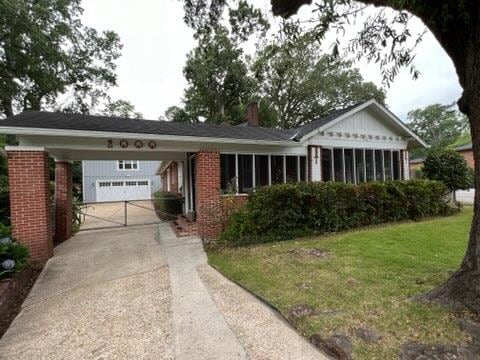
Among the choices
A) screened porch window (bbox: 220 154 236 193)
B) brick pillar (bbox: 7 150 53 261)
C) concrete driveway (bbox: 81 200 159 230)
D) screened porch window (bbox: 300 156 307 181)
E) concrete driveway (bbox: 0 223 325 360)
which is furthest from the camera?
concrete driveway (bbox: 81 200 159 230)

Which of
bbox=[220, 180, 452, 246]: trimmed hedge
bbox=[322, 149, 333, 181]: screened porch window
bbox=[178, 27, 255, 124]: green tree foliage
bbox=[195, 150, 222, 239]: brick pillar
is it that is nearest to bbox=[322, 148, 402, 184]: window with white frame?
bbox=[322, 149, 333, 181]: screened porch window

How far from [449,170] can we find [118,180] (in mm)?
26678

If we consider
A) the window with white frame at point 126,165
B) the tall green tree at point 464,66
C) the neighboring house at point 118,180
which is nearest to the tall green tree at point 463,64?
the tall green tree at point 464,66

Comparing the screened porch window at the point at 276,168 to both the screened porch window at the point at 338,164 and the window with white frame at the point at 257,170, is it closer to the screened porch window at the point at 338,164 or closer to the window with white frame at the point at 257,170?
the window with white frame at the point at 257,170

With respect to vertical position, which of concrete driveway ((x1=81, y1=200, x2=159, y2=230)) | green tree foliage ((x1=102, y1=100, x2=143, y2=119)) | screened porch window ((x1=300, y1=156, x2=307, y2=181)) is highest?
green tree foliage ((x1=102, y1=100, x2=143, y2=119))

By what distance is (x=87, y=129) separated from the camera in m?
6.61

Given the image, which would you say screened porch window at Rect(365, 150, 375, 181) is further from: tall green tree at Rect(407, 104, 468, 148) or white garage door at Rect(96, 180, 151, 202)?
tall green tree at Rect(407, 104, 468, 148)

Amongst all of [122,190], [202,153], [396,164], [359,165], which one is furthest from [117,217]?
[396,164]

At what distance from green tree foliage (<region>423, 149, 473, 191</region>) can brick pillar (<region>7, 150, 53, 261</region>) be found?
48.5 feet

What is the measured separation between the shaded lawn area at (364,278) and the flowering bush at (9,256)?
367cm

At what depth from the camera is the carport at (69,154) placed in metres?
5.95

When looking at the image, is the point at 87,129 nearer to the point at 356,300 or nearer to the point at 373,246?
the point at 356,300

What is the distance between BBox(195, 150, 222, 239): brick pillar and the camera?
7797mm

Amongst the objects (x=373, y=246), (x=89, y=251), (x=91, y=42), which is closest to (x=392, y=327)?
(x=373, y=246)
